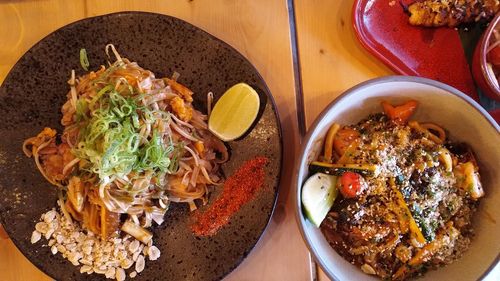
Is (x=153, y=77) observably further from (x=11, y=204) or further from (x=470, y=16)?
(x=470, y=16)

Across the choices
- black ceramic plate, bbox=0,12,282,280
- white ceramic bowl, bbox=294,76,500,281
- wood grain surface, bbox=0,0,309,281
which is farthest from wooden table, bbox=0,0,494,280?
white ceramic bowl, bbox=294,76,500,281

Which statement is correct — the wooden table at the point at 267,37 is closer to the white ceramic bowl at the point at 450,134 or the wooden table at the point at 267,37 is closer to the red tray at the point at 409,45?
the red tray at the point at 409,45

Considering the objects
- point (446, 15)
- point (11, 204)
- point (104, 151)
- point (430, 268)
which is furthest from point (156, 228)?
point (446, 15)

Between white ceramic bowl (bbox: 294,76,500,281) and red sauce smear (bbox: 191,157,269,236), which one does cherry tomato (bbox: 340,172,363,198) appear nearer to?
white ceramic bowl (bbox: 294,76,500,281)

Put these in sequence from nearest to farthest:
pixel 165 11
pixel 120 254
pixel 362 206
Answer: pixel 362 206
pixel 120 254
pixel 165 11

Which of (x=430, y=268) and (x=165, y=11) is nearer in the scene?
(x=430, y=268)

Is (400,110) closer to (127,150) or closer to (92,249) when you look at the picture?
(127,150)

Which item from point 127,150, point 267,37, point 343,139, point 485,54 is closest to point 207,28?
point 267,37
